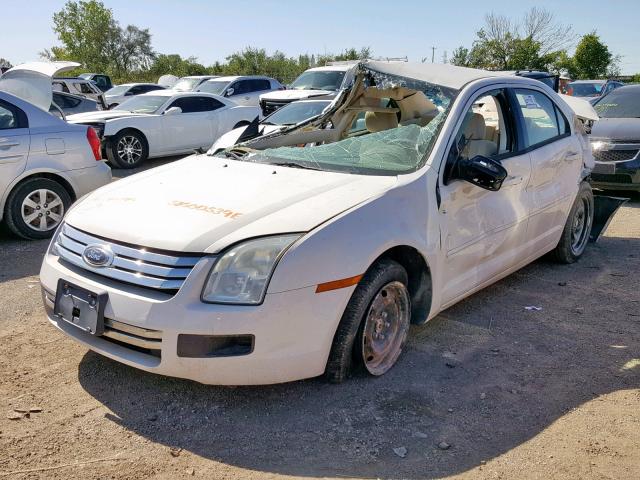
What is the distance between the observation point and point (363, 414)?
3039 millimetres

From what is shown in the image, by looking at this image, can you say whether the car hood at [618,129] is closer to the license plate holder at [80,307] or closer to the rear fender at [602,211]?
the rear fender at [602,211]

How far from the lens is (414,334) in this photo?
13.3ft

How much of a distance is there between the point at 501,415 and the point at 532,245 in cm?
203

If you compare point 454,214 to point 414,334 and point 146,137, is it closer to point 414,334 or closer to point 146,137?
point 414,334

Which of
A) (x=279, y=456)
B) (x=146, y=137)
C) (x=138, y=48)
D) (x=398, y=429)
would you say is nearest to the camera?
(x=279, y=456)

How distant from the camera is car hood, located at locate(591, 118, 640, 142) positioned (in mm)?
8539

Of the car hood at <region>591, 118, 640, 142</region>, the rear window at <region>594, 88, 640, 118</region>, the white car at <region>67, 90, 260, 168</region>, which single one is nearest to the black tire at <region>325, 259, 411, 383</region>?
the car hood at <region>591, 118, 640, 142</region>

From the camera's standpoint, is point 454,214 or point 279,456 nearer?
point 279,456

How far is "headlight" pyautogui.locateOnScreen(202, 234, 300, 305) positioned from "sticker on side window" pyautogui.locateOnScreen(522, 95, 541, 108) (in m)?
2.75

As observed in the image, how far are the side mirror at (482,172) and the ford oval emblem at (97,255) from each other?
6.83 ft

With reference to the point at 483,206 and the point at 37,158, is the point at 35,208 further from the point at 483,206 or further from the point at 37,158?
the point at 483,206

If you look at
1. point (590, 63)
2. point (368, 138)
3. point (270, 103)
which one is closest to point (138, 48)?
point (590, 63)

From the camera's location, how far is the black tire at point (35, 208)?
619 centimetres

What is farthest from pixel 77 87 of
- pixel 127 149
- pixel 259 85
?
pixel 127 149
